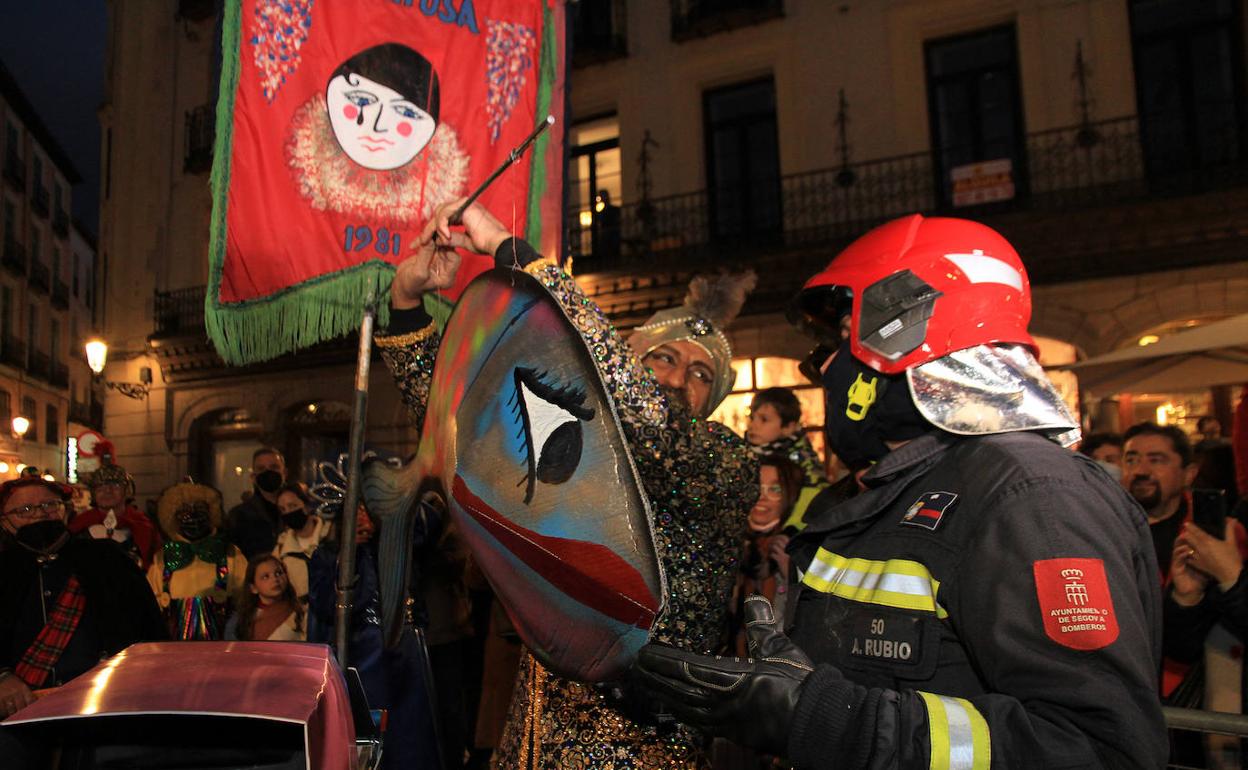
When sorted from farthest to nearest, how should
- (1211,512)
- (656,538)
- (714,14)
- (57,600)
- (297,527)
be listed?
(714,14), (297,527), (57,600), (1211,512), (656,538)

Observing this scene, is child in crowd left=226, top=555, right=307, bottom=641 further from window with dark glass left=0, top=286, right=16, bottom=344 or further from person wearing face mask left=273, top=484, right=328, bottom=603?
window with dark glass left=0, top=286, right=16, bottom=344

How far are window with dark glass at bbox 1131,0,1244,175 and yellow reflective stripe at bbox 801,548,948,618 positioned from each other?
36.7 ft

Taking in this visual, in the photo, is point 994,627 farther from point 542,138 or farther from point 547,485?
point 542,138

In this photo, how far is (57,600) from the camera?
13.7 ft

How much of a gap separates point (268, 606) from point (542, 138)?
340 cm

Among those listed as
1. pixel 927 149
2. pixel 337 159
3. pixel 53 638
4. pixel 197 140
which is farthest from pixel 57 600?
pixel 197 140

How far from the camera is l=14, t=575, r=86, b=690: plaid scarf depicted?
3.97 metres

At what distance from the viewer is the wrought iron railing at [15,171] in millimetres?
33406

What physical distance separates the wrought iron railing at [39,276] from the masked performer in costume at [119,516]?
33.1m

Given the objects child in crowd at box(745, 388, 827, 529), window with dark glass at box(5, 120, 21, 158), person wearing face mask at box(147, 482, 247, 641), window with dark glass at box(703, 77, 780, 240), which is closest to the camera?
child in crowd at box(745, 388, 827, 529)

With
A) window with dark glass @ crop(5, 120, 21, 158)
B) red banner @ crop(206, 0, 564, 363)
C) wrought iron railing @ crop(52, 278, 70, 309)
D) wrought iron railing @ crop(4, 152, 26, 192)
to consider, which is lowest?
red banner @ crop(206, 0, 564, 363)

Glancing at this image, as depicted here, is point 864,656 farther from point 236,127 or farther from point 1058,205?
point 1058,205

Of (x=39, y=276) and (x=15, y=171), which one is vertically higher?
(x=15, y=171)

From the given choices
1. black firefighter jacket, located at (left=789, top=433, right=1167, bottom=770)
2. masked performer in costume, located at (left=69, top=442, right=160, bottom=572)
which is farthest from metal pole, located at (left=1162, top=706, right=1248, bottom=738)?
masked performer in costume, located at (left=69, top=442, right=160, bottom=572)
